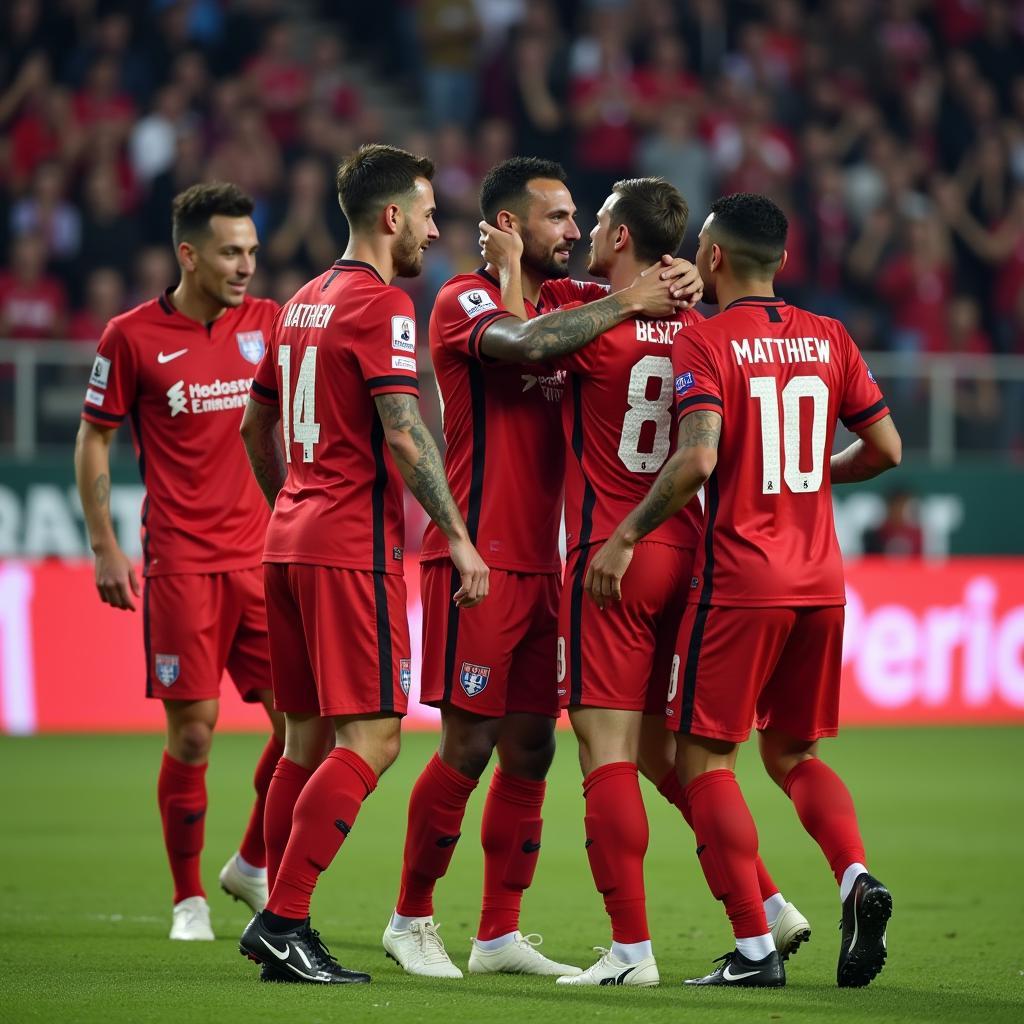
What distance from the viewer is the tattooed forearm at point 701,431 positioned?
525 cm

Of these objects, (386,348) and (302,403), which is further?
(302,403)

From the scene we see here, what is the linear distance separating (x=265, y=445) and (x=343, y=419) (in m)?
0.69

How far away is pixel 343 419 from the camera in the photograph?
5453mm

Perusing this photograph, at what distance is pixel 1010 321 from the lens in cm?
1736

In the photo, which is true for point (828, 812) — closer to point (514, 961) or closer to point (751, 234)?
point (514, 961)

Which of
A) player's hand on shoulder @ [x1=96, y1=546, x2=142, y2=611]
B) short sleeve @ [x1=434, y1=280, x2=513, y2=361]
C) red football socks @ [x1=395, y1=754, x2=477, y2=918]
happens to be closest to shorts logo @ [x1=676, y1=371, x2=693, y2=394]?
short sleeve @ [x1=434, y1=280, x2=513, y2=361]

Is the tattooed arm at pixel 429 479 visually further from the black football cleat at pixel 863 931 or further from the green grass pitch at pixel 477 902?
the black football cleat at pixel 863 931

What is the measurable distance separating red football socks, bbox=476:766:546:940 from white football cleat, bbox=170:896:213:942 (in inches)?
45.7

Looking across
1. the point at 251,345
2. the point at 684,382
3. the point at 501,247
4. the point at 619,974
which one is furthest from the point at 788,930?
the point at 251,345

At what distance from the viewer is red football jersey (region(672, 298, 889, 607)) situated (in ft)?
17.5

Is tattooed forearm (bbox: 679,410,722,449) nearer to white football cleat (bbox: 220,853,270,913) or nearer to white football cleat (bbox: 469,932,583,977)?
white football cleat (bbox: 469,932,583,977)

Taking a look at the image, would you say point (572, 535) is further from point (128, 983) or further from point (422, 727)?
point (422, 727)

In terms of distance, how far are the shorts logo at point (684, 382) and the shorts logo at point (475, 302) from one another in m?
0.65

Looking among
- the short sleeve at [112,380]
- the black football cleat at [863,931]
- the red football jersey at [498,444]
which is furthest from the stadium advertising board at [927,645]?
the black football cleat at [863,931]
